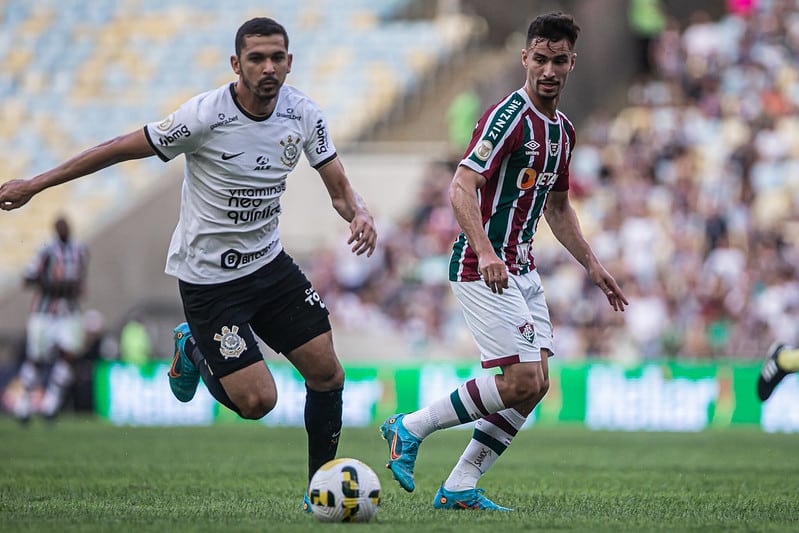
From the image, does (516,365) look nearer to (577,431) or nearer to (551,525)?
(551,525)

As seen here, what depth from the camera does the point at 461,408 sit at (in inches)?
287

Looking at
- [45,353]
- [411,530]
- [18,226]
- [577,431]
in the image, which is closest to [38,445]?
[45,353]

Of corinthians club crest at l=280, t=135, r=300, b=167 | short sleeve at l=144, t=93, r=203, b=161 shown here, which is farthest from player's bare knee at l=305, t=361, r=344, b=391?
short sleeve at l=144, t=93, r=203, b=161

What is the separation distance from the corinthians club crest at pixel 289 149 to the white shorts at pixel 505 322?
118cm

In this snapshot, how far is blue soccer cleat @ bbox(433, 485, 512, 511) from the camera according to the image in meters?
7.40

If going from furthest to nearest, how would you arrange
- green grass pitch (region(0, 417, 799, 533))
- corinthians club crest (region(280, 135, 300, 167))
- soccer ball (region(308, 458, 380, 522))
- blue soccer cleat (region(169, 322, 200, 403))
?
blue soccer cleat (region(169, 322, 200, 403)) → corinthians club crest (region(280, 135, 300, 167)) → green grass pitch (region(0, 417, 799, 533)) → soccer ball (region(308, 458, 380, 522))

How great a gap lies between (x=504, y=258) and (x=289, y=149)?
134 centimetres

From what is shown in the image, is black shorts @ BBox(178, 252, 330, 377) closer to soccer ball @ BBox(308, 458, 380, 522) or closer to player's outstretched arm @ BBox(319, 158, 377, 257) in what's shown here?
player's outstretched arm @ BBox(319, 158, 377, 257)

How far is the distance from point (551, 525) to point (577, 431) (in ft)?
33.3

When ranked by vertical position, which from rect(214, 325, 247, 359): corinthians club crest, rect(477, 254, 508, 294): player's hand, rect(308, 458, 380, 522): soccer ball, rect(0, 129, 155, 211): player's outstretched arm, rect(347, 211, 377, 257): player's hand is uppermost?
rect(0, 129, 155, 211): player's outstretched arm

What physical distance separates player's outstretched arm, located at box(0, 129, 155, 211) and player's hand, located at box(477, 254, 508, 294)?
1.83 meters

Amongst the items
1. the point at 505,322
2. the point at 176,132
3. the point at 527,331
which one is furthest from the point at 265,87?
the point at 527,331

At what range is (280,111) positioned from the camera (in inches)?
277

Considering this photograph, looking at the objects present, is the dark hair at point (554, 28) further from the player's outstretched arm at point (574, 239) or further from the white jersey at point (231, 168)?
the white jersey at point (231, 168)
